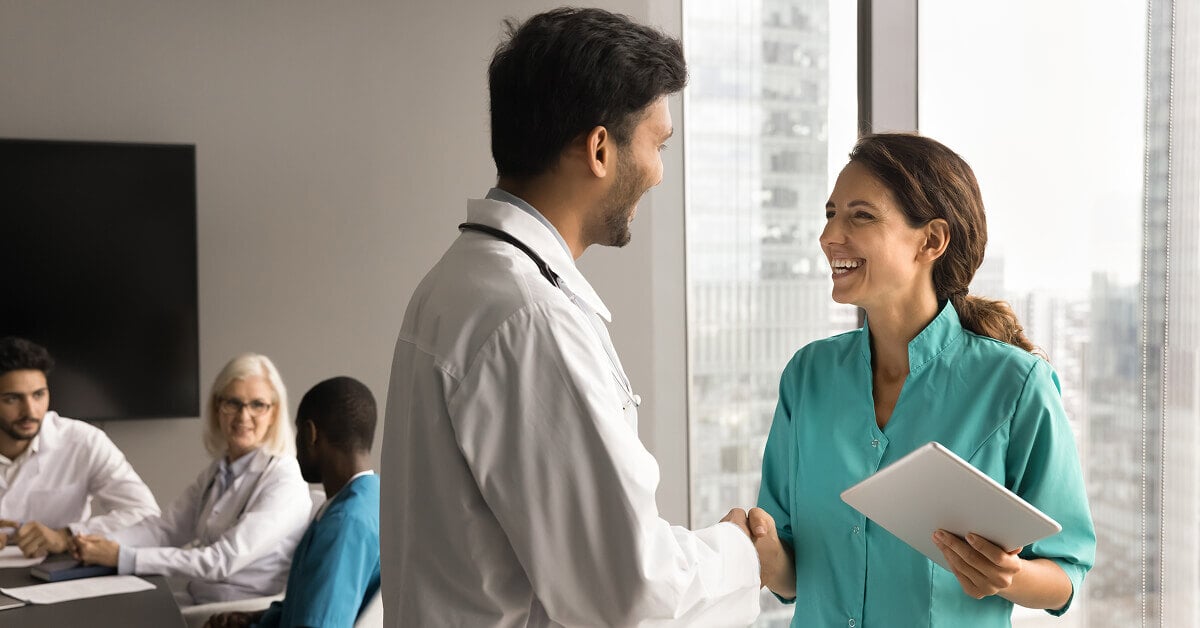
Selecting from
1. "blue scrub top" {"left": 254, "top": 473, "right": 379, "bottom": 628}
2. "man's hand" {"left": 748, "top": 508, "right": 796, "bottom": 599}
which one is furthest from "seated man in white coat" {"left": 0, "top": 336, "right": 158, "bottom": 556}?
"man's hand" {"left": 748, "top": 508, "right": 796, "bottom": 599}

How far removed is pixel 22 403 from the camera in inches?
144

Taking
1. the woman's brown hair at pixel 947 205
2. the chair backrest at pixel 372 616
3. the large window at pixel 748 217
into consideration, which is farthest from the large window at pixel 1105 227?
the chair backrest at pixel 372 616

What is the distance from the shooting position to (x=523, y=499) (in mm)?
1104

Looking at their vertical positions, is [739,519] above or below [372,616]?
above

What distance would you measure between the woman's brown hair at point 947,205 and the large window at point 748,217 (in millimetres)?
2435

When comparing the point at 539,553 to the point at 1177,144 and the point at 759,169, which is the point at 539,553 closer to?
the point at 1177,144

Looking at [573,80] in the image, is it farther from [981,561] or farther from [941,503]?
[981,561]

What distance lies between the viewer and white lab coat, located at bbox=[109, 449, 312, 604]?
3.05m

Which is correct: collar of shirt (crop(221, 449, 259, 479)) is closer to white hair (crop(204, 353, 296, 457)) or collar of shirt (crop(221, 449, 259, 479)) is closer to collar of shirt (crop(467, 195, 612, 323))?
white hair (crop(204, 353, 296, 457))

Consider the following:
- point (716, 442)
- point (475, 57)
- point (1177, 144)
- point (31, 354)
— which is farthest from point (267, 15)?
point (1177, 144)

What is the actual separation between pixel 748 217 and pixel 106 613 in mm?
2894

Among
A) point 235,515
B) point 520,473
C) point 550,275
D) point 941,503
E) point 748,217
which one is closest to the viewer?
point 520,473

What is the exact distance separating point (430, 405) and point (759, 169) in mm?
3424

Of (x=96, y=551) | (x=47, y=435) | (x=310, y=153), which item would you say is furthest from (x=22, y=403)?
(x=310, y=153)
